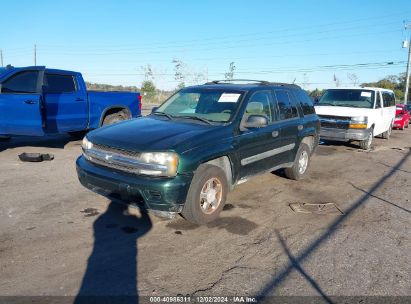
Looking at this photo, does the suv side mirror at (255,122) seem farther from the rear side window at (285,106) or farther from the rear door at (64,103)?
the rear door at (64,103)

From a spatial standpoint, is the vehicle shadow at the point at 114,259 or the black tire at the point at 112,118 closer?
the vehicle shadow at the point at 114,259

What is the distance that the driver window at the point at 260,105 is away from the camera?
18.4 ft

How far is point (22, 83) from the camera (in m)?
8.35

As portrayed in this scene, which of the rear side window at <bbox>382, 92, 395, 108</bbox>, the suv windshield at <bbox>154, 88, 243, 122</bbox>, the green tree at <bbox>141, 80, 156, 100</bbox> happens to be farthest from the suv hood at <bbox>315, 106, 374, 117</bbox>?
the green tree at <bbox>141, 80, 156, 100</bbox>

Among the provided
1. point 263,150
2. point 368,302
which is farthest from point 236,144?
point 368,302

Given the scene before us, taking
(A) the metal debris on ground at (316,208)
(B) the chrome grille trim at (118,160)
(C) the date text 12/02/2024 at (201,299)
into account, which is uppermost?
(B) the chrome grille trim at (118,160)

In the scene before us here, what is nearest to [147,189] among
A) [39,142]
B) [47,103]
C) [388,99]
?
[47,103]

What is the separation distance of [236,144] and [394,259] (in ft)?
7.68

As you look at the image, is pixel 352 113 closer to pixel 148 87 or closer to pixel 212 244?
pixel 212 244

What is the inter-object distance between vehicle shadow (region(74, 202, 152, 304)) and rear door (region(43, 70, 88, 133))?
4.33 meters

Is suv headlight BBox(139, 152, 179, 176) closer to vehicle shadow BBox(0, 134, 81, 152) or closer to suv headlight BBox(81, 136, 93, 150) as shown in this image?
suv headlight BBox(81, 136, 93, 150)

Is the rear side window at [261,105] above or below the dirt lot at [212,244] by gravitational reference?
above

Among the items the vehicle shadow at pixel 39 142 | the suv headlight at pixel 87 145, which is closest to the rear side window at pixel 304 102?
the suv headlight at pixel 87 145

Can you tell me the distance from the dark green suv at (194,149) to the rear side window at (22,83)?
3.90m
